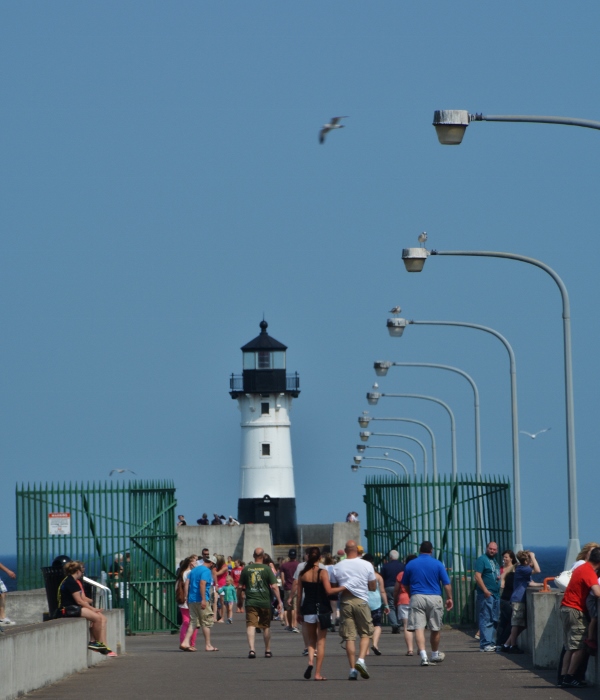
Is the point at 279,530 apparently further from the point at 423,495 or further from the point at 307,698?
the point at 307,698

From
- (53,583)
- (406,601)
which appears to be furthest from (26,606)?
(406,601)

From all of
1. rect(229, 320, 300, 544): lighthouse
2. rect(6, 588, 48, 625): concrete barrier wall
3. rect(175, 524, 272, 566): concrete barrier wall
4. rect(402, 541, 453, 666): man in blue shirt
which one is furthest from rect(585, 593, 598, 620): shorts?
rect(229, 320, 300, 544): lighthouse

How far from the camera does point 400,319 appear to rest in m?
29.6

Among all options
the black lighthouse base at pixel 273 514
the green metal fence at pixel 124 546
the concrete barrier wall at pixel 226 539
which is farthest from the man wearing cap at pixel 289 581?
the black lighthouse base at pixel 273 514

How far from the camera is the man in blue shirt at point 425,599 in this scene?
1878 cm

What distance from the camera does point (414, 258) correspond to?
23.2m

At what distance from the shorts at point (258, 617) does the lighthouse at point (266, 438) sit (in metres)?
Result: 48.7

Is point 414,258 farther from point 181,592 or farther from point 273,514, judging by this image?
point 273,514

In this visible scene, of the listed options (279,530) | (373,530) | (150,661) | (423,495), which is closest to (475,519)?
(423,495)

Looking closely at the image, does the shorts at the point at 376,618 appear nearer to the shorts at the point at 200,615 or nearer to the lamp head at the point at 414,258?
the shorts at the point at 200,615

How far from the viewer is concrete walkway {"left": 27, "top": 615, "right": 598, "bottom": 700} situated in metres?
15.1

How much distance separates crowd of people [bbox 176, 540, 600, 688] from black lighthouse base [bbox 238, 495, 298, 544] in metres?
44.9

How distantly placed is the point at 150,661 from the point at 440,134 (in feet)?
28.4

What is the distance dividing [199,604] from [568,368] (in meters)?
6.97
